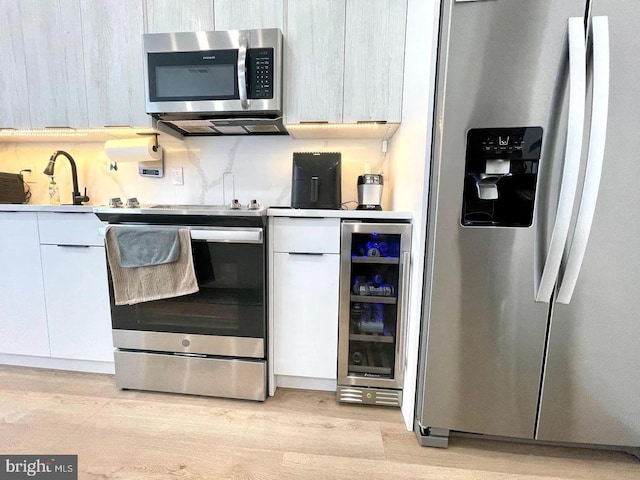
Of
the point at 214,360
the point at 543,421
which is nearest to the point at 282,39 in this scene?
the point at 214,360

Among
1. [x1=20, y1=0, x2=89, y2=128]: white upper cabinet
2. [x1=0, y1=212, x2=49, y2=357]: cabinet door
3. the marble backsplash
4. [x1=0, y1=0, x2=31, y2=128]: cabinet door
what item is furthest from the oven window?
[x1=0, y1=0, x2=31, y2=128]: cabinet door

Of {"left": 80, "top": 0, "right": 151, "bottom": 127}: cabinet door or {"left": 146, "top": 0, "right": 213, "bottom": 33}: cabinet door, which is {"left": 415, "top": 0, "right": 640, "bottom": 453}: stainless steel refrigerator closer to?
{"left": 146, "top": 0, "right": 213, "bottom": 33}: cabinet door

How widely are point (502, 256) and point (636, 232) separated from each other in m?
0.43

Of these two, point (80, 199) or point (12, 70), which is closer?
point (12, 70)

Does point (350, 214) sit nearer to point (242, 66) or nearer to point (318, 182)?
point (318, 182)

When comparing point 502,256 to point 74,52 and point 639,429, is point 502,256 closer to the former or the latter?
point 639,429

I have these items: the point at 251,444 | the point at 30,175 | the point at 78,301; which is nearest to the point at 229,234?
the point at 251,444

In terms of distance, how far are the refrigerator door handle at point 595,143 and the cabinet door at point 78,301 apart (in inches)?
80.4

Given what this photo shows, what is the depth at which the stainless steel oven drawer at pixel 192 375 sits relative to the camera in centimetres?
137

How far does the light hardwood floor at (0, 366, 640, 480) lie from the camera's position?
40.9 inches

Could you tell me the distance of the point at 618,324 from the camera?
3.30 feet

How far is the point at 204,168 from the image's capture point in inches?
74.0

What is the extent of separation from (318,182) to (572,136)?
41.0 inches

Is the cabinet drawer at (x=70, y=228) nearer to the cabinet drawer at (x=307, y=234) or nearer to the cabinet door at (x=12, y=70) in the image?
the cabinet door at (x=12, y=70)
